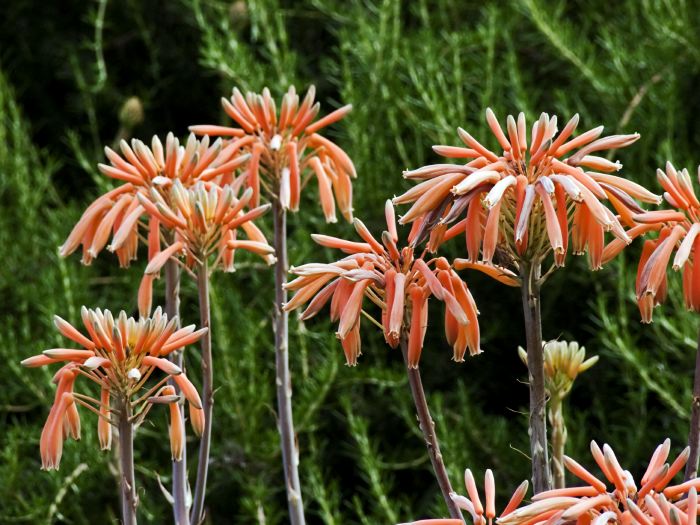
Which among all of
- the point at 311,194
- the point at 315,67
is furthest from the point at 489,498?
the point at 315,67

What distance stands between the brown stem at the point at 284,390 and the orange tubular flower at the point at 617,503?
92 centimetres

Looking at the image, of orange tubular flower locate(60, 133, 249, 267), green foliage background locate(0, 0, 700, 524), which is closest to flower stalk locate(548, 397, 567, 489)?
orange tubular flower locate(60, 133, 249, 267)

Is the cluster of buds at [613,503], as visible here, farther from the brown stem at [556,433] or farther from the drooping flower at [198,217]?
the drooping flower at [198,217]

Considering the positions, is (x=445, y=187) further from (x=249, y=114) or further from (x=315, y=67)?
(x=315, y=67)

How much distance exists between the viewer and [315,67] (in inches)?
212

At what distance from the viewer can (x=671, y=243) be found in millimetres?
1640

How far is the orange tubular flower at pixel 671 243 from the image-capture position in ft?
5.35

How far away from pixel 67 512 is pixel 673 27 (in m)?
2.67

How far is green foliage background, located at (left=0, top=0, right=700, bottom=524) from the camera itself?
3.67m

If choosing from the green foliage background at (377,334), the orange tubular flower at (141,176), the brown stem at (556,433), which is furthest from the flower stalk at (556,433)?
the green foliage background at (377,334)

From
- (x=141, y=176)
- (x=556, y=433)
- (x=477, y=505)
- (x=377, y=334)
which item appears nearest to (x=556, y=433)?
(x=556, y=433)

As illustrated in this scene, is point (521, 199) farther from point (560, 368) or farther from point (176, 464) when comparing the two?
point (176, 464)

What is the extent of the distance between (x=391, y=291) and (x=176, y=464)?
2.42ft

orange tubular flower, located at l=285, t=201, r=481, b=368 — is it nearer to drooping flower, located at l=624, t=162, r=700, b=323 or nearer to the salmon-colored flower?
the salmon-colored flower
